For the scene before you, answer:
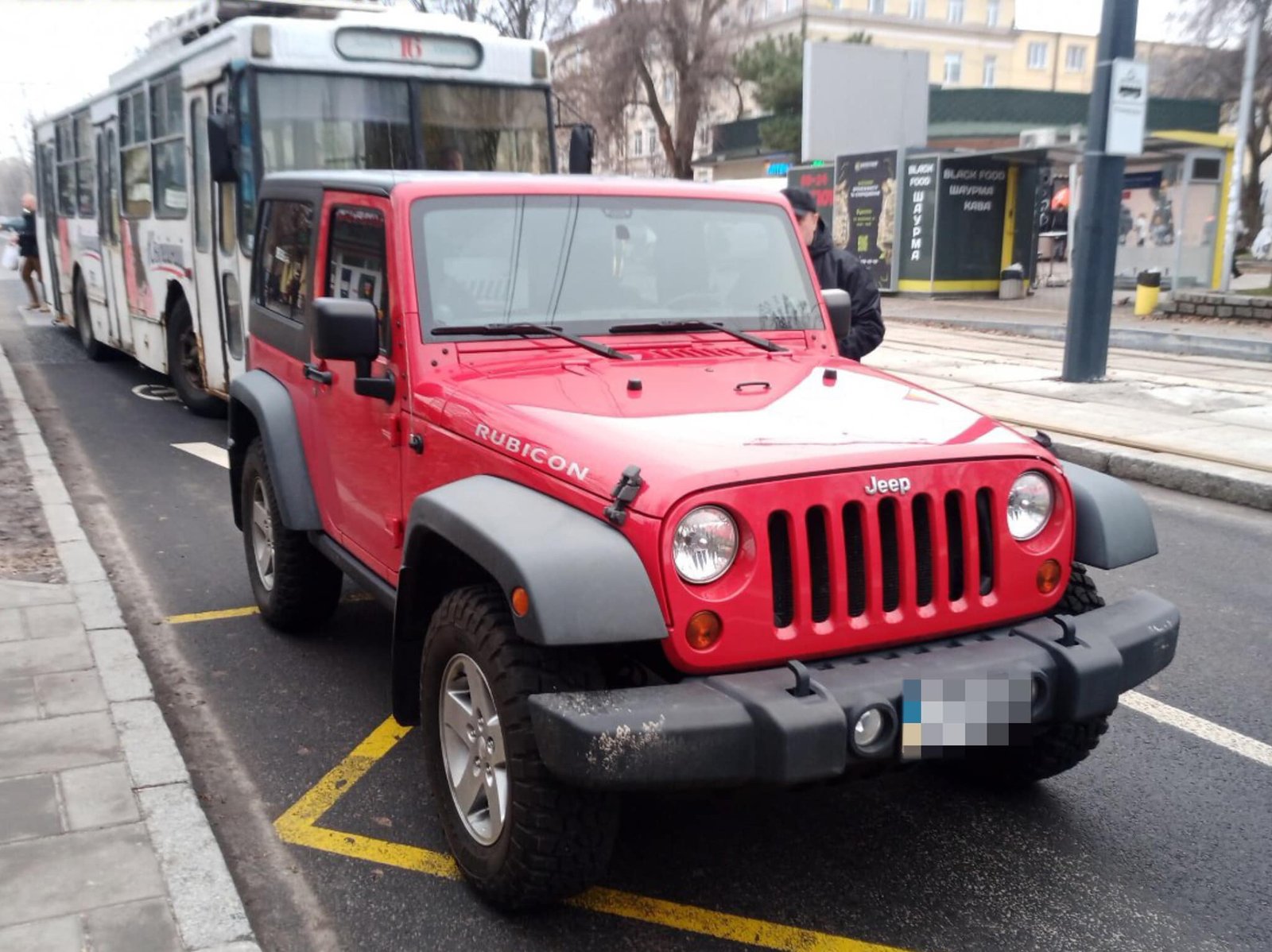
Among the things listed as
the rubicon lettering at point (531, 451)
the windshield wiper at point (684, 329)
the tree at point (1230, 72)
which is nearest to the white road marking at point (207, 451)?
the windshield wiper at point (684, 329)

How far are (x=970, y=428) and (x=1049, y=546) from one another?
15.6 inches

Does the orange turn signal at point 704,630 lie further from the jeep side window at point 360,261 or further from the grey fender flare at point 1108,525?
the jeep side window at point 360,261

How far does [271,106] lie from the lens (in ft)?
29.2

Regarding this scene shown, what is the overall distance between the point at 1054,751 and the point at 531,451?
189 centimetres

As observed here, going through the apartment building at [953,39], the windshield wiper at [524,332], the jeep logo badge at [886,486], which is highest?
the apartment building at [953,39]

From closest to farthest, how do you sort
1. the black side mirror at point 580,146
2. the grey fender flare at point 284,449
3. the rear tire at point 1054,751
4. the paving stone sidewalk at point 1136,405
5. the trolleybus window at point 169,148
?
1. the rear tire at point 1054,751
2. the grey fender flare at point 284,449
3. the paving stone sidewalk at point 1136,405
4. the black side mirror at point 580,146
5. the trolleybus window at point 169,148

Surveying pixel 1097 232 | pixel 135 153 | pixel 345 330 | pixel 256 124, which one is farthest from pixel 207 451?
pixel 1097 232

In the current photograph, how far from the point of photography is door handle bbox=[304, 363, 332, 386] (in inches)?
179

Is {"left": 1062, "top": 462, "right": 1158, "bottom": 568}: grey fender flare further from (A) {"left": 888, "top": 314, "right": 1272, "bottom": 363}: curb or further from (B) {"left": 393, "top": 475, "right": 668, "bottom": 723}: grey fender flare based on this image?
(A) {"left": 888, "top": 314, "right": 1272, "bottom": 363}: curb

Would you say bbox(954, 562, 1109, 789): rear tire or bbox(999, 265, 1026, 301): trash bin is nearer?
bbox(954, 562, 1109, 789): rear tire

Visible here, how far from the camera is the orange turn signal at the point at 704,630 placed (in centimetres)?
292

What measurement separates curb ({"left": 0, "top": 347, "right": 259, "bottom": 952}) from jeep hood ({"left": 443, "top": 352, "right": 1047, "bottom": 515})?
1379 millimetres

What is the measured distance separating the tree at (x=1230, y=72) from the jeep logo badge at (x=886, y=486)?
27.8 metres

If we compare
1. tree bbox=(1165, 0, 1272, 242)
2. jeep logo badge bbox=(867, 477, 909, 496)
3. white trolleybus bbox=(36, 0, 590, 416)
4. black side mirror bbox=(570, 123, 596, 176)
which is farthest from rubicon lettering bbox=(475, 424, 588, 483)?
tree bbox=(1165, 0, 1272, 242)
